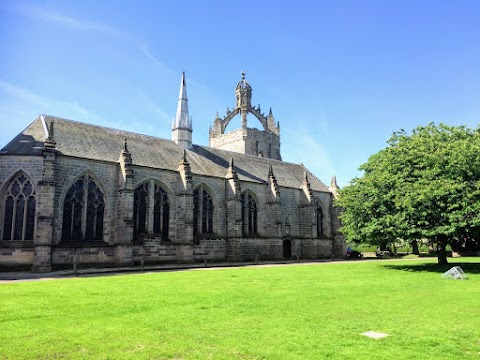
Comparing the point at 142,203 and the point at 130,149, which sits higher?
the point at 130,149

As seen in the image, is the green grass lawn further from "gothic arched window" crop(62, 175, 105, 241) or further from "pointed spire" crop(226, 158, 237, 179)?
"pointed spire" crop(226, 158, 237, 179)

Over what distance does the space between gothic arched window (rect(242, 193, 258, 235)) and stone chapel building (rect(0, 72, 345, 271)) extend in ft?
0.35

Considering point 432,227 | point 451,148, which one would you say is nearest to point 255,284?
point 432,227

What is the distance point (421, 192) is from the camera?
21.8 m

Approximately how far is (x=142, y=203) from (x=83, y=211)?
5013 mm

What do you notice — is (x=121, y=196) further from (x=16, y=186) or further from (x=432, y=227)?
(x=432, y=227)

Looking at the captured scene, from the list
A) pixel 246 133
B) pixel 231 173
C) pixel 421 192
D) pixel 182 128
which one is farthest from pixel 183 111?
pixel 421 192

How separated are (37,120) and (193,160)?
14.5 meters

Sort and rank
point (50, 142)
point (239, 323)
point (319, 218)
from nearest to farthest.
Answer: point (239, 323)
point (50, 142)
point (319, 218)

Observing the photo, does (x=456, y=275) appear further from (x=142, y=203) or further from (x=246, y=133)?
(x=246, y=133)

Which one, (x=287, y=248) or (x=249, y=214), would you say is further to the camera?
(x=287, y=248)

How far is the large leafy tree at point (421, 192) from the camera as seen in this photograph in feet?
70.4

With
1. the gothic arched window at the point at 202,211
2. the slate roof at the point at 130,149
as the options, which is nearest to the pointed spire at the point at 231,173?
the slate roof at the point at 130,149

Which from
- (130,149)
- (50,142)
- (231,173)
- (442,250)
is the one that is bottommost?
(442,250)
